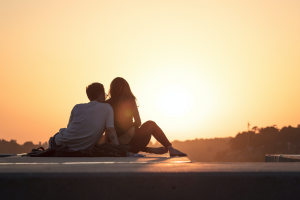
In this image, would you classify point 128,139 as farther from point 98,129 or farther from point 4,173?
point 4,173

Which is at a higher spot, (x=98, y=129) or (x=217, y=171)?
(x=98, y=129)

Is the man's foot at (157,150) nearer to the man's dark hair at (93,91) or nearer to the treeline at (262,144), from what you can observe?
the man's dark hair at (93,91)

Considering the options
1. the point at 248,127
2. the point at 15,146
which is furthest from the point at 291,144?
the point at 15,146

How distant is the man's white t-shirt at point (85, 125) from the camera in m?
4.75

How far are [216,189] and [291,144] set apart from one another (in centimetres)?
7609

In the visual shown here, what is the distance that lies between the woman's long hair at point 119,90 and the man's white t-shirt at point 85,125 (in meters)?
0.73

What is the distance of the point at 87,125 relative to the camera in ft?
15.6

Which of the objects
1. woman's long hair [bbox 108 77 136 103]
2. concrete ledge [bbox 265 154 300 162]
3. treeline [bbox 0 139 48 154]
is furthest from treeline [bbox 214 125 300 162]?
treeline [bbox 0 139 48 154]

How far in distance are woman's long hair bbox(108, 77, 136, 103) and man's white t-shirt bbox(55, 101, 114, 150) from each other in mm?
733

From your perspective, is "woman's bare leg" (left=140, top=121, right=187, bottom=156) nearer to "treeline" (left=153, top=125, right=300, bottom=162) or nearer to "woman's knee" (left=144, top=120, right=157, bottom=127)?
"woman's knee" (left=144, top=120, right=157, bottom=127)

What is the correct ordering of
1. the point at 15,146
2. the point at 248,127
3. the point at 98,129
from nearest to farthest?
the point at 98,129, the point at 248,127, the point at 15,146

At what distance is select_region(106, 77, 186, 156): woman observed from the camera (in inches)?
220

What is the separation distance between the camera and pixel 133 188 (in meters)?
1.89

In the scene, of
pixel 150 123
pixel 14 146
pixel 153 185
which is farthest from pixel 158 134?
pixel 14 146
